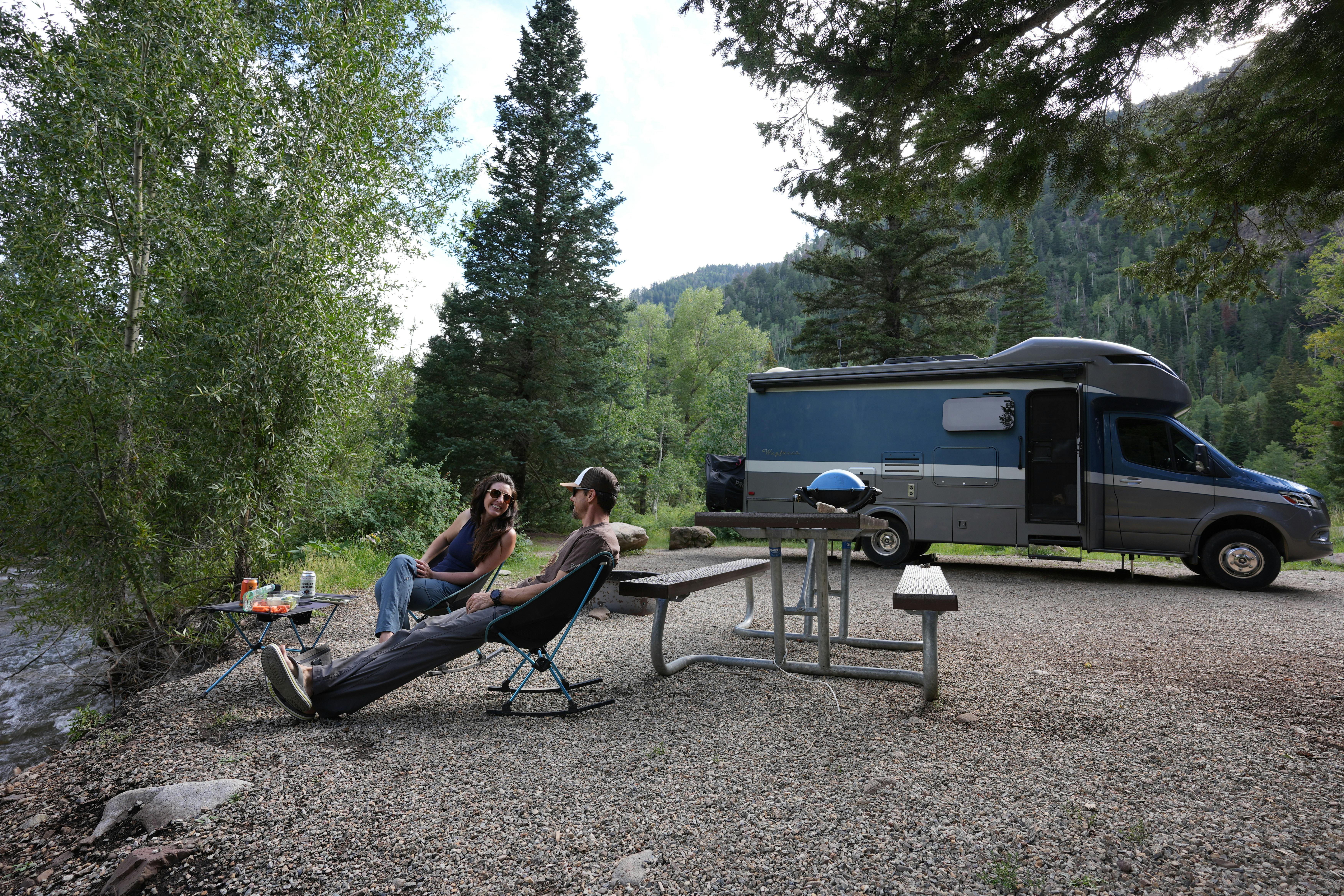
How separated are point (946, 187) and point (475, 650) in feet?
14.4

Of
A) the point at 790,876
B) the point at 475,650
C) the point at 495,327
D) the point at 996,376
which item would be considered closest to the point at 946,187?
the point at 790,876

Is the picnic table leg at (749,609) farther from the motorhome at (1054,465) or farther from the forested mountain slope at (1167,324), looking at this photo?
the forested mountain slope at (1167,324)

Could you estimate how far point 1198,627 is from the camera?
584 cm

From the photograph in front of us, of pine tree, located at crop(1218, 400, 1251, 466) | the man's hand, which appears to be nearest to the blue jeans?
the man's hand

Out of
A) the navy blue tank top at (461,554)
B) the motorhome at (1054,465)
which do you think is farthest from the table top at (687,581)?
the motorhome at (1054,465)

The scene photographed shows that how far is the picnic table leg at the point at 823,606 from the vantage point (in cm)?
382

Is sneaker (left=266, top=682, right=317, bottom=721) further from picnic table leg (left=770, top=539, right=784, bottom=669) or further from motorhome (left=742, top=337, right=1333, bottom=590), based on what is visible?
motorhome (left=742, top=337, right=1333, bottom=590)

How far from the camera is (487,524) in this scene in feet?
15.4

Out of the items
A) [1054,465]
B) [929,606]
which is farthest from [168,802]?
[1054,465]

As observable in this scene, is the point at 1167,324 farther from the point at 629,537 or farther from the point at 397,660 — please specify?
the point at 397,660

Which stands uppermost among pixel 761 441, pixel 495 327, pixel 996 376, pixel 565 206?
pixel 565 206

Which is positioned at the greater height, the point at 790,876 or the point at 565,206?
the point at 565,206

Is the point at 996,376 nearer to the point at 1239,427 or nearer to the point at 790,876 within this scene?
the point at 790,876

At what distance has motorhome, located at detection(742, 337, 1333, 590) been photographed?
824 cm
